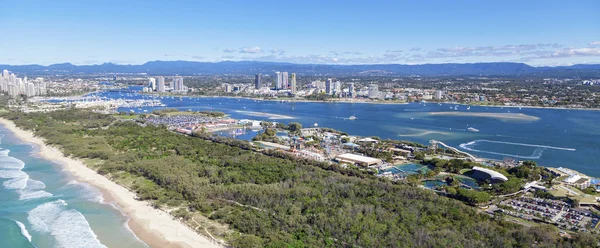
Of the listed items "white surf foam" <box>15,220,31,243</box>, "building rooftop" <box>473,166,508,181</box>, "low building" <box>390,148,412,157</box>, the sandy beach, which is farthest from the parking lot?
"white surf foam" <box>15,220,31,243</box>

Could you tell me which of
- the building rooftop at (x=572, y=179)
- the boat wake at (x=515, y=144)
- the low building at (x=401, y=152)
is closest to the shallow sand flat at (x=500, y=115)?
the boat wake at (x=515, y=144)

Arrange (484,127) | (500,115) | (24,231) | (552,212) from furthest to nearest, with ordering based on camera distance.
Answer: (500,115), (484,127), (552,212), (24,231)

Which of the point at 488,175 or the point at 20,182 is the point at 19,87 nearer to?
the point at 20,182

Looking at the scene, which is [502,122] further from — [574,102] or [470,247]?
[470,247]

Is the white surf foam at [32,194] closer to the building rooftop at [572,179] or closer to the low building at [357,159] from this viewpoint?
the low building at [357,159]

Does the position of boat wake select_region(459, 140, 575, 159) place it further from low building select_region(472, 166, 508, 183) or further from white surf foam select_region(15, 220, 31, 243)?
white surf foam select_region(15, 220, 31, 243)

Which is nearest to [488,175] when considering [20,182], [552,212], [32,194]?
[552,212]
